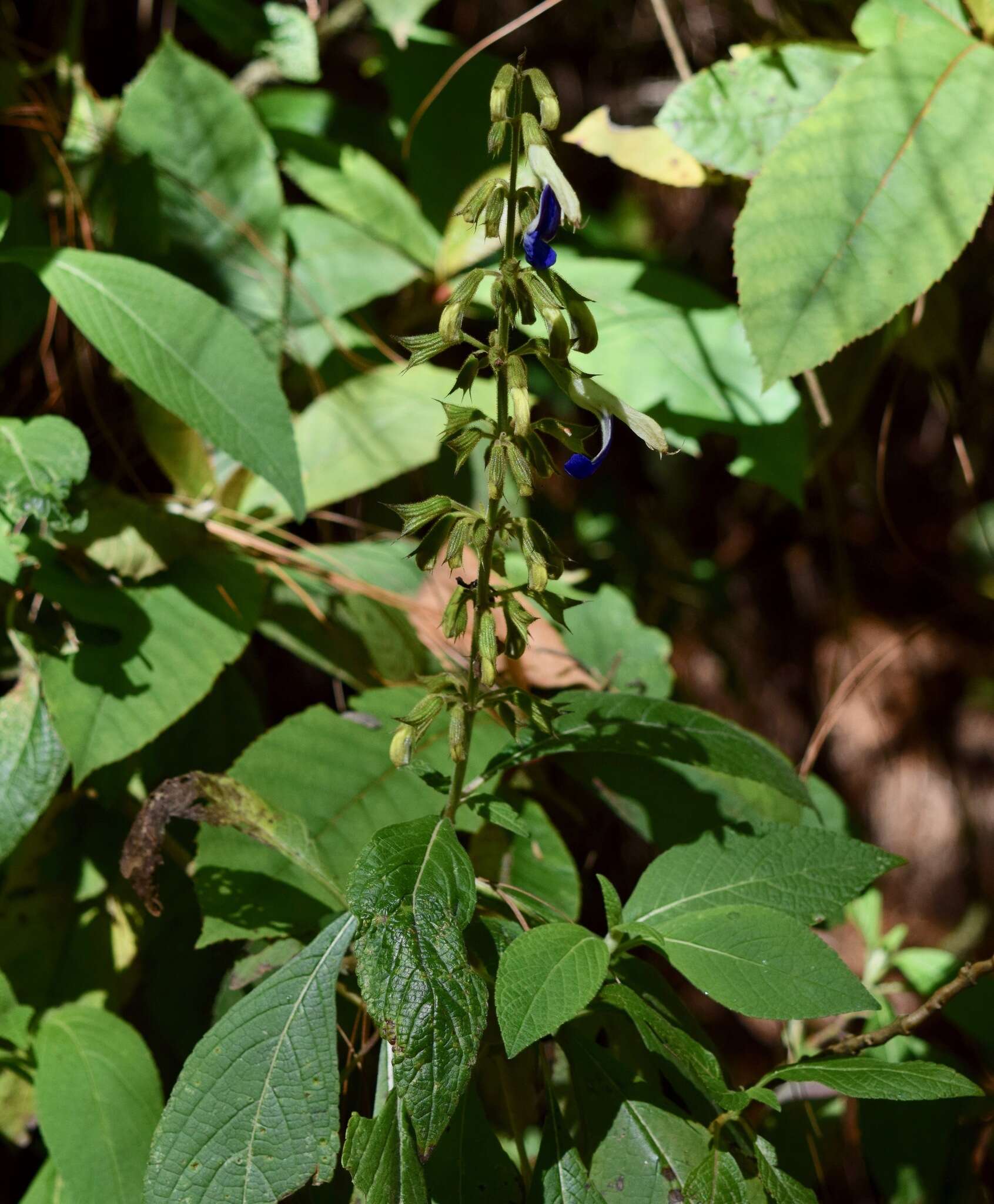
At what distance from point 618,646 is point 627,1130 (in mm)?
702

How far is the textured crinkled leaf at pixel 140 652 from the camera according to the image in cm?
112

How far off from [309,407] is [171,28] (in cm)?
88

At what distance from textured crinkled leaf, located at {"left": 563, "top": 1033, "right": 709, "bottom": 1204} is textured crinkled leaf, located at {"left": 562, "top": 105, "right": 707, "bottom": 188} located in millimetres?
1146

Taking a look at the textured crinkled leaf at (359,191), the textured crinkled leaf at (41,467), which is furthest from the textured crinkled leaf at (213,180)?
the textured crinkled leaf at (41,467)

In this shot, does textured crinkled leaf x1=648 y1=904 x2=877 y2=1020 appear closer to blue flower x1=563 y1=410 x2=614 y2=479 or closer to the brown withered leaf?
the brown withered leaf

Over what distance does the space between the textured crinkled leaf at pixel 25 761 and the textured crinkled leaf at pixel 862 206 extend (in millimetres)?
900

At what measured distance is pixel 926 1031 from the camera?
95.7 inches

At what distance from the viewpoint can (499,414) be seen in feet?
2.64

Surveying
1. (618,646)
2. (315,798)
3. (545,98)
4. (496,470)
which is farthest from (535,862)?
(545,98)

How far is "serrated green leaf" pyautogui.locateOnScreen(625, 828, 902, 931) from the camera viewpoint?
974mm

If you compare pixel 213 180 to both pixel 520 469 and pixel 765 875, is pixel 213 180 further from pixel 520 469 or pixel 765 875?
pixel 765 875

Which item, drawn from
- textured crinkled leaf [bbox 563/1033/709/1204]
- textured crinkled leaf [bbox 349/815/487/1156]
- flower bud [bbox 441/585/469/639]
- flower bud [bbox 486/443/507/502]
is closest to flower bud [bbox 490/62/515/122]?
flower bud [bbox 486/443/507/502]

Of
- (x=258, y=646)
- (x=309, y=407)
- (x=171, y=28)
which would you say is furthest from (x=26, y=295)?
(x=171, y=28)

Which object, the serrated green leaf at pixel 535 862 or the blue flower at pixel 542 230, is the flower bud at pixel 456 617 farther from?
the serrated green leaf at pixel 535 862
